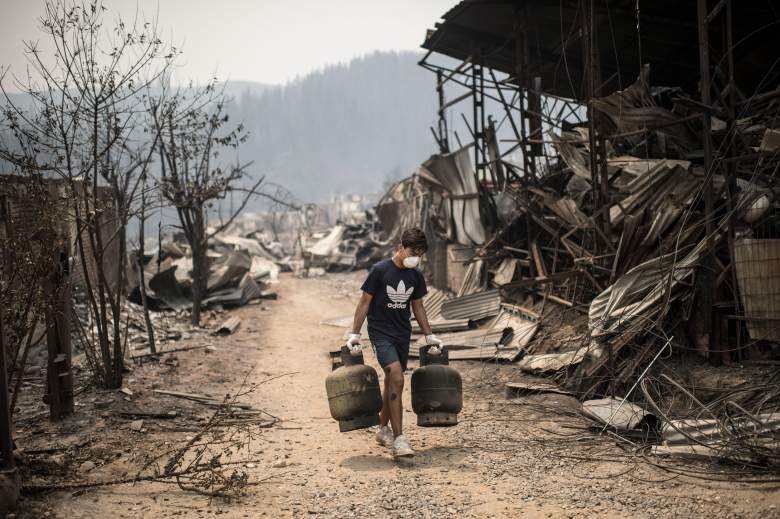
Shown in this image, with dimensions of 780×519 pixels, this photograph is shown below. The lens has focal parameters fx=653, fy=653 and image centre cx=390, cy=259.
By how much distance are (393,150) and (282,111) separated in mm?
29625

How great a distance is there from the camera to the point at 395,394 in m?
5.28

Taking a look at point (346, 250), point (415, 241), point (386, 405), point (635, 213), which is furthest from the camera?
point (346, 250)

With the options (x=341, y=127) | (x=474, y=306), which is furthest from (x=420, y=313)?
(x=341, y=127)

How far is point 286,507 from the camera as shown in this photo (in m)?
4.36

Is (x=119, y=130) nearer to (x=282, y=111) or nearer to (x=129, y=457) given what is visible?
(x=129, y=457)

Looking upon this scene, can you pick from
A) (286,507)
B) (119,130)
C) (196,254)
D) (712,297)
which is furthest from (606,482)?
(196,254)

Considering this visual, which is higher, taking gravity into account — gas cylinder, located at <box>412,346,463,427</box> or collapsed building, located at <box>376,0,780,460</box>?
collapsed building, located at <box>376,0,780,460</box>

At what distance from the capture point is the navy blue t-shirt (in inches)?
207

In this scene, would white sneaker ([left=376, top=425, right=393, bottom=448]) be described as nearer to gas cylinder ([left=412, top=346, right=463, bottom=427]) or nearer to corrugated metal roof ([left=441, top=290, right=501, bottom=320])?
gas cylinder ([left=412, top=346, right=463, bottom=427])

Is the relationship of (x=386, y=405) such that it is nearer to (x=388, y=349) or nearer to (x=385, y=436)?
(x=385, y=436)

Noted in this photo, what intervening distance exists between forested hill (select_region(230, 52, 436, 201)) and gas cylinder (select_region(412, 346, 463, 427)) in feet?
428

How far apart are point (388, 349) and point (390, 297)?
1.38 feet

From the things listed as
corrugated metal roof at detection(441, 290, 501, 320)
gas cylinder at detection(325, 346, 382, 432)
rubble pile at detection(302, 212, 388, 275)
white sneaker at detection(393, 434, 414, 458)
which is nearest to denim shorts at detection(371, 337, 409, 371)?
gas cylinder at detection(325, 346, 382, 432)

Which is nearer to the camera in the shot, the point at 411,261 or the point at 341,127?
the point at 411,261
